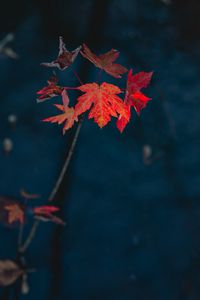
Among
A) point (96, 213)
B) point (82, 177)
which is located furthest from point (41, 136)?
point (96, 213)

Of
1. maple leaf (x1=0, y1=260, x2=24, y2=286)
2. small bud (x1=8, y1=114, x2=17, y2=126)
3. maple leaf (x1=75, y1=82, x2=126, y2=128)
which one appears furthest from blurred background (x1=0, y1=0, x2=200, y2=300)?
maple leaf (x1=75, y1=82, x2=126, y2=128)

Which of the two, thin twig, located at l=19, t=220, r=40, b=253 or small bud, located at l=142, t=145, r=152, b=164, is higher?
small bud, located at l=142, t=145, r=152, b=164

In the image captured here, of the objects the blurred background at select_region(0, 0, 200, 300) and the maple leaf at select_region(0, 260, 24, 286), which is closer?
the maple leaf at select_region(0, 260, 24, 286)

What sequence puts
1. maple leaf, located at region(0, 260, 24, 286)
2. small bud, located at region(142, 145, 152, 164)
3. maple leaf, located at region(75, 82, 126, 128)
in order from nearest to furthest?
maple leaf, located at region(75, 82, 126, 128) → maple leaf, located at region(0, 260, 24, 286) → small bud, located at region(142, 145, 152, 164)

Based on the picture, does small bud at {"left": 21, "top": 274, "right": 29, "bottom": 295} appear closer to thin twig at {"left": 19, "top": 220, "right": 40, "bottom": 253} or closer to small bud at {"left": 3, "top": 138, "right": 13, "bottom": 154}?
thin twig at {"left": 19, "top": 220, "right": 40, "bottom": 253}

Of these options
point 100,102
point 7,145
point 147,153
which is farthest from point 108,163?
Answer: point 100,102

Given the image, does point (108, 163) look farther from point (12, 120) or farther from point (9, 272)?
point (9, 272)

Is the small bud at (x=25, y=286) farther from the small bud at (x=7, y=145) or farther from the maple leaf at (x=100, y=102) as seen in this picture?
the maple leaf at (x=100, y=102)
